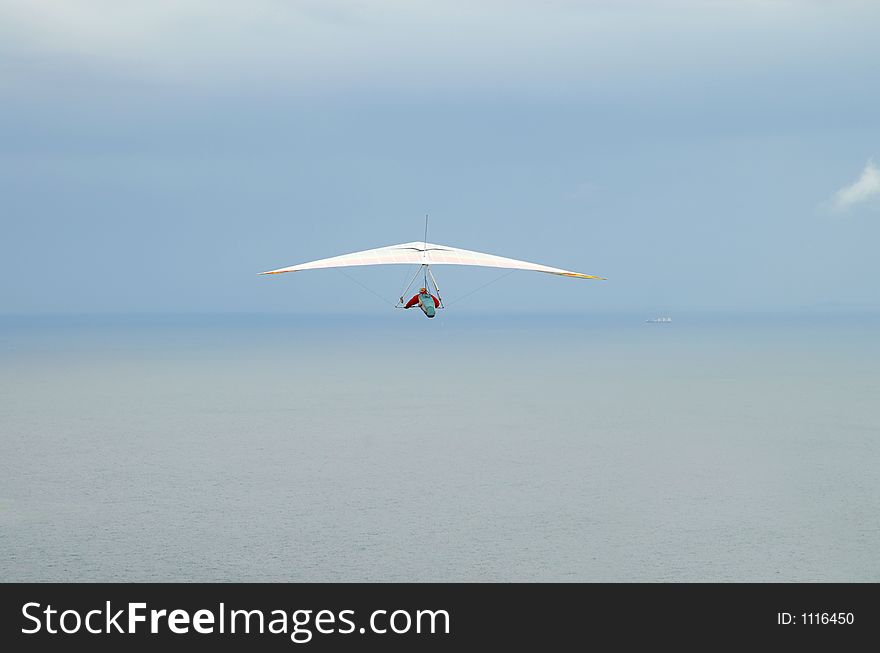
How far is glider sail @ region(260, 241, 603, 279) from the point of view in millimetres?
53125

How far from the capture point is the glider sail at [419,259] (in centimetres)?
5312

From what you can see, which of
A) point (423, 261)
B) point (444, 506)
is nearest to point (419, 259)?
point (423, 261)

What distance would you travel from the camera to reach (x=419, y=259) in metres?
53.8

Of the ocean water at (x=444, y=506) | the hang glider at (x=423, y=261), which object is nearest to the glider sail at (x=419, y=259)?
the hang glider at (x=423, y=261)

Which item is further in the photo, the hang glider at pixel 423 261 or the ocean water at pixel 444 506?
the ocean water at pixel 444 506

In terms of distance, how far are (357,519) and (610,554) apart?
112 feet

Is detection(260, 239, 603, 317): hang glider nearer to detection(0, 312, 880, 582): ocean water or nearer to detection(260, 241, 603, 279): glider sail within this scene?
detection(260, 241, 603, 279): glider sail

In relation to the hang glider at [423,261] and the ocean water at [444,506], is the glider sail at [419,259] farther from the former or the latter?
the ocean water at [444,506]

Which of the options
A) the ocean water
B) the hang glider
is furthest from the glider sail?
the ocean water

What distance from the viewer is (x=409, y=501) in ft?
488

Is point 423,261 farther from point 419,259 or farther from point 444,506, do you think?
point 444,506
